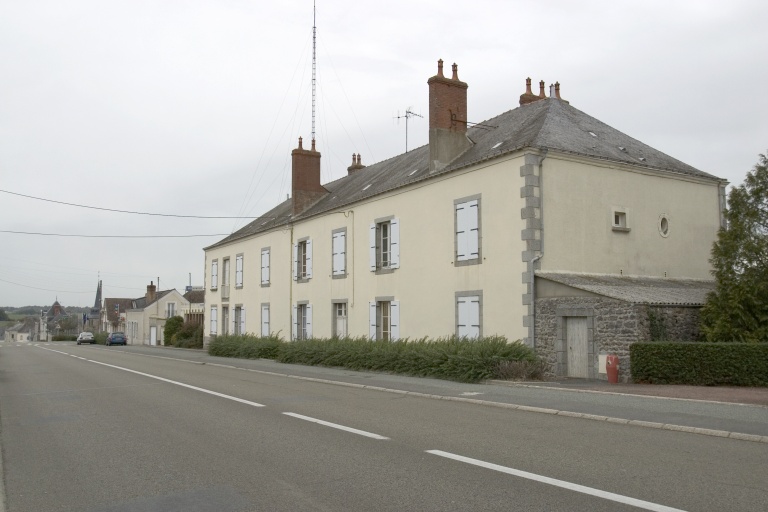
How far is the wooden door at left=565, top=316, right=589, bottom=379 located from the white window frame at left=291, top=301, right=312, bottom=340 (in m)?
13.4

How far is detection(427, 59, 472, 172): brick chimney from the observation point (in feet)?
67.6

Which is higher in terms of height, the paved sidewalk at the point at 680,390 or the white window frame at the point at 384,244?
the white window frame at the point at 384,244

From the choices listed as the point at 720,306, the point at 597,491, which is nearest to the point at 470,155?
the point at 720,306

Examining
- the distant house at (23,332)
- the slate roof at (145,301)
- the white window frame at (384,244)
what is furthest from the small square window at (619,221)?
the distant house at (23,332)

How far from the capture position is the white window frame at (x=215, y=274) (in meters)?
37.7

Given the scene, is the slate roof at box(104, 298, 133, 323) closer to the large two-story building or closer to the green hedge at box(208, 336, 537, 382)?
the green hedge at box(208, 336, 537, 382)

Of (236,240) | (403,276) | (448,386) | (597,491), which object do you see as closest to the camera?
(597,491)

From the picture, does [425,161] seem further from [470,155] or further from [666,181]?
[666,181]

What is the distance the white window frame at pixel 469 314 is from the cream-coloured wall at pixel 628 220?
229 cm

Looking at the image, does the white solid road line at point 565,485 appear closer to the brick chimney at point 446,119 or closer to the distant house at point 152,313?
the brick chimney at point 446,119

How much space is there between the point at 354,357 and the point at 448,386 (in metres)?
5.77

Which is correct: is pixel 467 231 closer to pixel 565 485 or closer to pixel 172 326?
pixel 565 485

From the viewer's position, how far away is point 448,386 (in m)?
14.3

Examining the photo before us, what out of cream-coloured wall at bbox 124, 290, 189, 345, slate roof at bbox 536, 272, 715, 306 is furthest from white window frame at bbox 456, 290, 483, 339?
cream-coloured wall at bbox 124, 290, 189, 345
